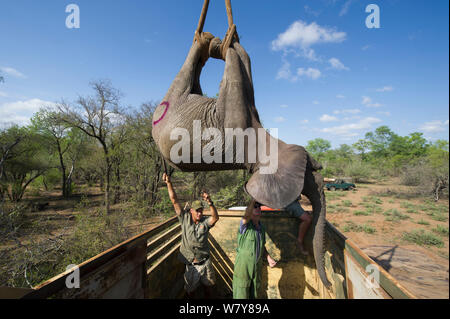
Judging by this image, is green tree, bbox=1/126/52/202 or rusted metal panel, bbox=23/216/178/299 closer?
rusted metal panel, bbox=23/216/178/299

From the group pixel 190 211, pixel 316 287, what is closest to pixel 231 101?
pixel 190 211

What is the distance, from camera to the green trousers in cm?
263

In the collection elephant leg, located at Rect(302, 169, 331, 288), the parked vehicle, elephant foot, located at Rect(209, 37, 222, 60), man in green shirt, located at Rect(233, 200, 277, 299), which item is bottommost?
the parked vehicle

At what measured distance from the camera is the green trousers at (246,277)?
263 cm

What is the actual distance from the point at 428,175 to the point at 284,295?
18.5 m

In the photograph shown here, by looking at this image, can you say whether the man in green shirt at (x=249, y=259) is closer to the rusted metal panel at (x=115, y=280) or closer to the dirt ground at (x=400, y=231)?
the rusted metal panel at (x=115, y=280)

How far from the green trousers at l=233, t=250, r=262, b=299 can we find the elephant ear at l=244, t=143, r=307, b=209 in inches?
69.8

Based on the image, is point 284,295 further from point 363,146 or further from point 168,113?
point 363,146

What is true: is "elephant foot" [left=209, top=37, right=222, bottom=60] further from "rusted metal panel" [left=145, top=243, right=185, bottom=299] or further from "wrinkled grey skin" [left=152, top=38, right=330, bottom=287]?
"rusted metal panel" [left=145, top=243, right=185, bottom=299]

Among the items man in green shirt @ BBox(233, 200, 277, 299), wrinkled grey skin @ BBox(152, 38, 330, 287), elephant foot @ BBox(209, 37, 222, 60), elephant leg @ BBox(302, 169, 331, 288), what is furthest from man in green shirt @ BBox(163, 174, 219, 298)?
elephant foot @ BBox(209, 37, 222, 60)

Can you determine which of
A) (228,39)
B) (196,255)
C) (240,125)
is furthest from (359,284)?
(228,39)

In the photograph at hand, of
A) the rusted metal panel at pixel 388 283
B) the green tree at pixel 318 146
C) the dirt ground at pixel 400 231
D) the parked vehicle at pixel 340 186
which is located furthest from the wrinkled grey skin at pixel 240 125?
the green tree at pixel 318 146

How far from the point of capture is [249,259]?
2691 millimetres

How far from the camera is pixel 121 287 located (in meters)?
2.20
